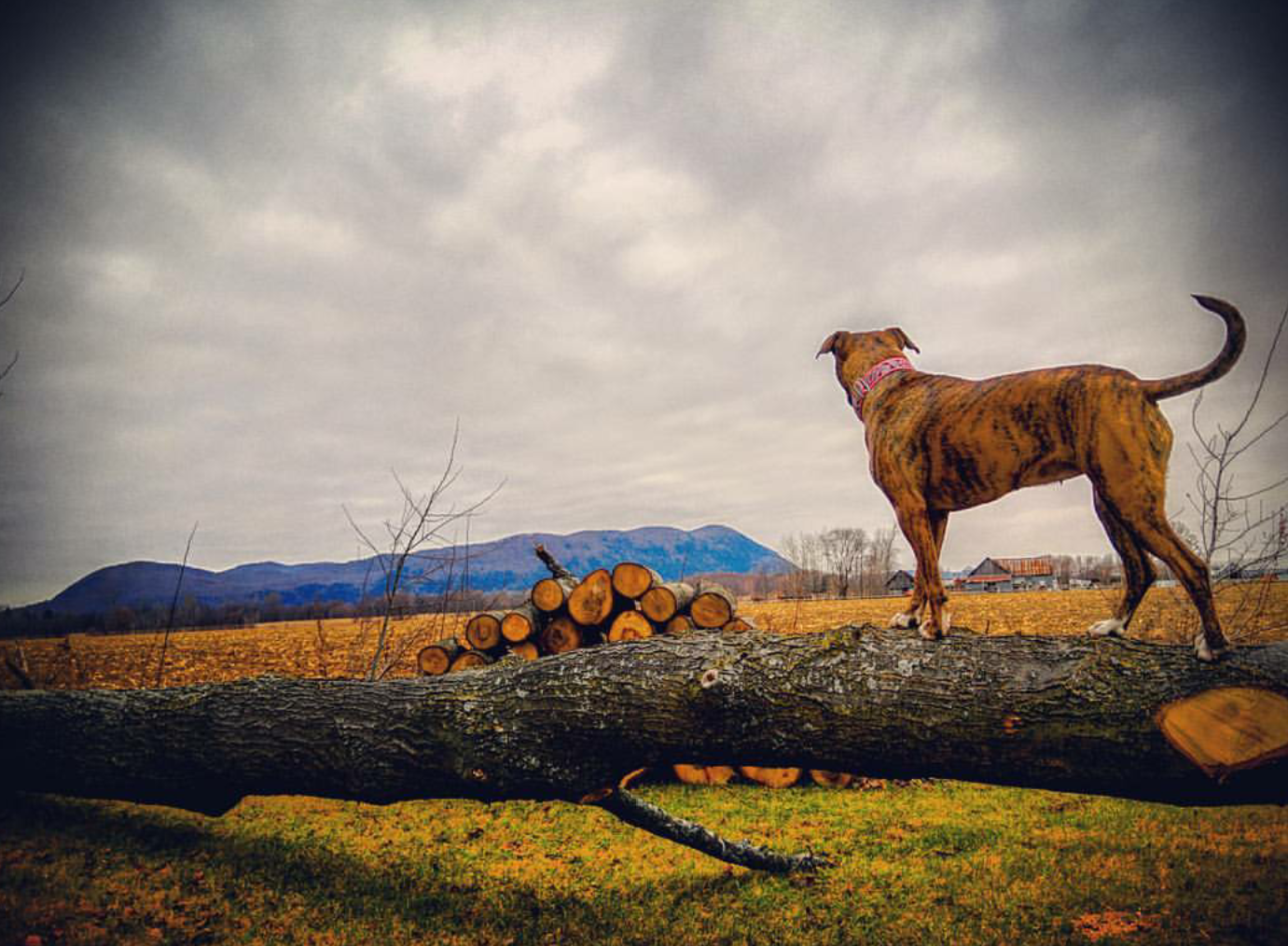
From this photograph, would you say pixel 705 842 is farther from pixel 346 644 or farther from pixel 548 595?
pixel 346 644

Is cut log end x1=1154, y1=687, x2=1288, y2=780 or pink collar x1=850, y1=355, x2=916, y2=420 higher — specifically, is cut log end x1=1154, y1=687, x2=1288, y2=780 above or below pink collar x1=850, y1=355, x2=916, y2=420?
below

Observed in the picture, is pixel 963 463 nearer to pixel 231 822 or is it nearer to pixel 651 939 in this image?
pixel 651 939

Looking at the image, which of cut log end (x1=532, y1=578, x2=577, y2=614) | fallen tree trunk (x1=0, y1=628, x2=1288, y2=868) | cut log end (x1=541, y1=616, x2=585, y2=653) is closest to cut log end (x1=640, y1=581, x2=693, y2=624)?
cut log end (x1=541, y1=616, x2=585, y2=653)

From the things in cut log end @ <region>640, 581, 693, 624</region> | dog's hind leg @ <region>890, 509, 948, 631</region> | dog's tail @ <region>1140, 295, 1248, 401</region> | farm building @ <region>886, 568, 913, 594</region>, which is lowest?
farm building @ <region>886, 568, 913, 594</region>

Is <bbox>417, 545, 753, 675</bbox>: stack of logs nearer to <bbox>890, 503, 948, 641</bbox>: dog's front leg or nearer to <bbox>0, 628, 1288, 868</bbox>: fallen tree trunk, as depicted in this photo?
<bbox>0, 628, 1288, 868</bbox>: fallen tree trunk

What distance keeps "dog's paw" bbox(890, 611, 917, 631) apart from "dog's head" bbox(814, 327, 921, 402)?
4.13 ft

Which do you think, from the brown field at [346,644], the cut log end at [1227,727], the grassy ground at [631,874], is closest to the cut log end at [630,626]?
the grassy ground at [631,874]

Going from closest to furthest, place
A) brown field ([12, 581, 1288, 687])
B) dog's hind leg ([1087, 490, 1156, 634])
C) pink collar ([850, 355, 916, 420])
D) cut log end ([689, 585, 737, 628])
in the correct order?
dog's hind leg ([1087, 490, 1156, 634])
pink collar ([850, 355, 916, 420])
cut log end ([689, 585, 737, 628])
brown field ([12, 581, 1288, 687])

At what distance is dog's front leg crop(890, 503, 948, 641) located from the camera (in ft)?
9.69

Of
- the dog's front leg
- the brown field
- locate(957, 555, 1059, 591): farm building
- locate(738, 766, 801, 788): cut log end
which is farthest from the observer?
locate(957, 555, 1059, 591): farm building

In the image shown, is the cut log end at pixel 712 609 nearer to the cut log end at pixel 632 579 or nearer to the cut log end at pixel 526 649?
the cut log end at pixel 632 579

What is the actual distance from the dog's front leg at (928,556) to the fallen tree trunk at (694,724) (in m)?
0.11

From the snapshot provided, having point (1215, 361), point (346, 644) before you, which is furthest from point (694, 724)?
point (346, 644)

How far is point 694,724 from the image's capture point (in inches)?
126
